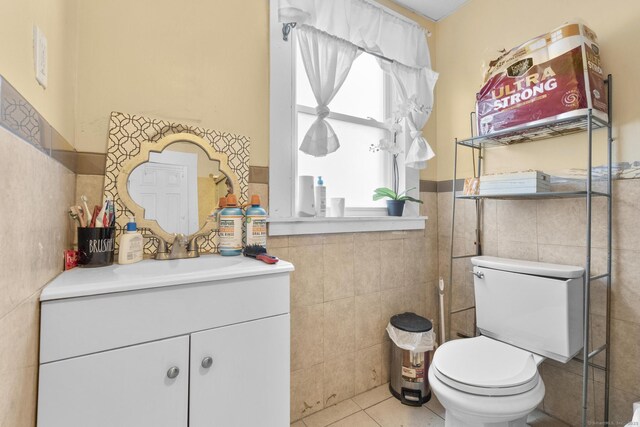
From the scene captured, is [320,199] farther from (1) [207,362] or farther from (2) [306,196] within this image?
(1) [207,362]

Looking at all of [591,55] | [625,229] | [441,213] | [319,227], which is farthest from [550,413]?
[591,55]

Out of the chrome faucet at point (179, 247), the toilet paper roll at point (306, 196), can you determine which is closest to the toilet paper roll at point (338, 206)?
the toilet paper roll at point (306, 196)

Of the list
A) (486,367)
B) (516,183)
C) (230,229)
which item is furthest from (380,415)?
(516,183)

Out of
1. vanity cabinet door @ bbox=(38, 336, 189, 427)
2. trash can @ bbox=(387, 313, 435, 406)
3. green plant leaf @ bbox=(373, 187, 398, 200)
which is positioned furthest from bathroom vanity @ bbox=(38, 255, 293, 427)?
green plant leaf @ bbox=(373, 187, 398, 200)

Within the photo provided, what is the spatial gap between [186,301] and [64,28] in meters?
0.98

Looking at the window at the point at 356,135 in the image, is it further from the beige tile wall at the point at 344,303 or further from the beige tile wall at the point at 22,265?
the beige tile wall at the point at 22,265

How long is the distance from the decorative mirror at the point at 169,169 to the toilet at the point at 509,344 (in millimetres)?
1151

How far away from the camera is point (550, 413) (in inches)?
59.8

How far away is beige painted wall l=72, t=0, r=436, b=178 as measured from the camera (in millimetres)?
1099

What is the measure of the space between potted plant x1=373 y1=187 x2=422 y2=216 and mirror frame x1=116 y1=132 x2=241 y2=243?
946mm

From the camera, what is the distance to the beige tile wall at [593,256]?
1271mm

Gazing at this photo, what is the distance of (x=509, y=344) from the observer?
145 centimetres

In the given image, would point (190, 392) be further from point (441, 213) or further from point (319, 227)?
point (441, 213)

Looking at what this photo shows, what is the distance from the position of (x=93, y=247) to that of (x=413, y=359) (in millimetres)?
1595
